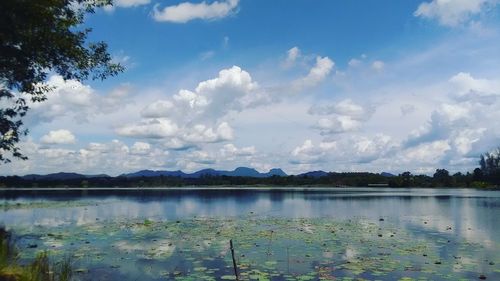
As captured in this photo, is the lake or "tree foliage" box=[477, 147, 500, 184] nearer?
the lake

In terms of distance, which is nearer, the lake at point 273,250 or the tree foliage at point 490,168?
the lake at point 273,250

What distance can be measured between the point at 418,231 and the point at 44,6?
1002 inches

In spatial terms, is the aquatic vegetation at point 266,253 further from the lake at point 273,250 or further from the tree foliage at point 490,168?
the tree foliage at point 490,168

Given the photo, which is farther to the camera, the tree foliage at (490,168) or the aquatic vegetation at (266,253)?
the tree foliage at (490,168)

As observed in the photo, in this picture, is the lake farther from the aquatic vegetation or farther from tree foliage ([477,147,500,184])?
tree foliage ([477,147,500,184])

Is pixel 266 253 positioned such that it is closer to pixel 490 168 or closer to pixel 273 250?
pixel 273 250

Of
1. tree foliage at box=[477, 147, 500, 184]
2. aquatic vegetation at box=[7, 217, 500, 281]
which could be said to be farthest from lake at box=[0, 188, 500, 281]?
tree foliage at box=[477, 147, 500, 184]

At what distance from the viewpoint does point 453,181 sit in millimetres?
183000

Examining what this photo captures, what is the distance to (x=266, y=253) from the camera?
20469mm

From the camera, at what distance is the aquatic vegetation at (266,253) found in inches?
653

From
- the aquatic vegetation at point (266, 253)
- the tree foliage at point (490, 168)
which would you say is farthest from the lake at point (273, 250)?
the tree foliage at point (490, 168)

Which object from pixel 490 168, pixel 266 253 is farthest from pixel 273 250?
pixel 490 168

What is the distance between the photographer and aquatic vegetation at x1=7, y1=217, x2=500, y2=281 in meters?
16.6

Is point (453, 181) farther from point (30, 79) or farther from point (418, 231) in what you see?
point (30, 79)
